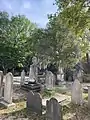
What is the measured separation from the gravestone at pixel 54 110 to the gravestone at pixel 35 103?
0.99 metres

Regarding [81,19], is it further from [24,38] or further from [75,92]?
[24,38]

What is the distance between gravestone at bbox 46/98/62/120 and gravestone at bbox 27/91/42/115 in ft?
3.23

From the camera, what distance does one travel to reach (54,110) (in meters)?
5.86

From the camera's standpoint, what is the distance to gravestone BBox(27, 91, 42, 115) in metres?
7.01

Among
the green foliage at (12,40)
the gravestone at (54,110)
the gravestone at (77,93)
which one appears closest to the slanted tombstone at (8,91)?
the gravestone at (54,110)

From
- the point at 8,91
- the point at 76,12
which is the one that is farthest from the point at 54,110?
the point at 76,12

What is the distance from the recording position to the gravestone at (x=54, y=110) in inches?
225

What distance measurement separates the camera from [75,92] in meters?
8.70

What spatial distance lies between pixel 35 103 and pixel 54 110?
4.97ft

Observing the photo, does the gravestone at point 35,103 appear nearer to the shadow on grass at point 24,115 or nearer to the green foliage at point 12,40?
the shadow on grass at point 24,115

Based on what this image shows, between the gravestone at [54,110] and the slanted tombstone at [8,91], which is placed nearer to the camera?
the gravestone at [54,110]

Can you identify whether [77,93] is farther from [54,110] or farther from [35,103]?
[54,110]

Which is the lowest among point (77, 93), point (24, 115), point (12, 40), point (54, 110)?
point (24, 115)

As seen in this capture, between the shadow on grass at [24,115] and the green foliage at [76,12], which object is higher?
the green foliage at [76,12]
